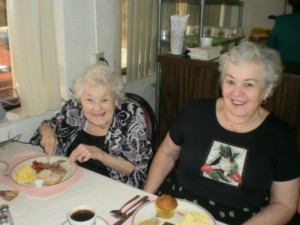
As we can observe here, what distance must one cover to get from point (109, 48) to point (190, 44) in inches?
30.2

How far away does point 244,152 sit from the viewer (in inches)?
52.5

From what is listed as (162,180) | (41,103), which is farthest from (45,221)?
(41,103)

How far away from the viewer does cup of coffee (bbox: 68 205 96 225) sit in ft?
3.09

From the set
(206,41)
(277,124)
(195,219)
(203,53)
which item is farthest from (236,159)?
(206,41)

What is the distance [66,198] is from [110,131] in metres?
0.49

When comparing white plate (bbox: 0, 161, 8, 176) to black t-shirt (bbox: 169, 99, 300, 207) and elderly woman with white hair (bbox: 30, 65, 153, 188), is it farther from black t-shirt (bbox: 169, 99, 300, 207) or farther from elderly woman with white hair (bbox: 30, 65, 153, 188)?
black t-shirt (bbox: 169, 99, 300, 207)

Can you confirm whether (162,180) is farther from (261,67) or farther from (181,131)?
(261,67)

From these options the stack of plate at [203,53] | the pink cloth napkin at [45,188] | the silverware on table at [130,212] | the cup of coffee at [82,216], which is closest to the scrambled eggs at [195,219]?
the silverware on table at [130,212]

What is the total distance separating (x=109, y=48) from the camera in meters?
2.27

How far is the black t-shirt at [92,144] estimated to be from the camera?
1.64 meters

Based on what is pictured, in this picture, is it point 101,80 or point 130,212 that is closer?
point 130,212

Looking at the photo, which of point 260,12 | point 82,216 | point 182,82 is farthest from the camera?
point 260,12

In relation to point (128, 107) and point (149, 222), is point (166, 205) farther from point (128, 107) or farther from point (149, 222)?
point (128, 107)

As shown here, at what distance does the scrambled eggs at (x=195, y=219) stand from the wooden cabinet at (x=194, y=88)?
4.09 feet
